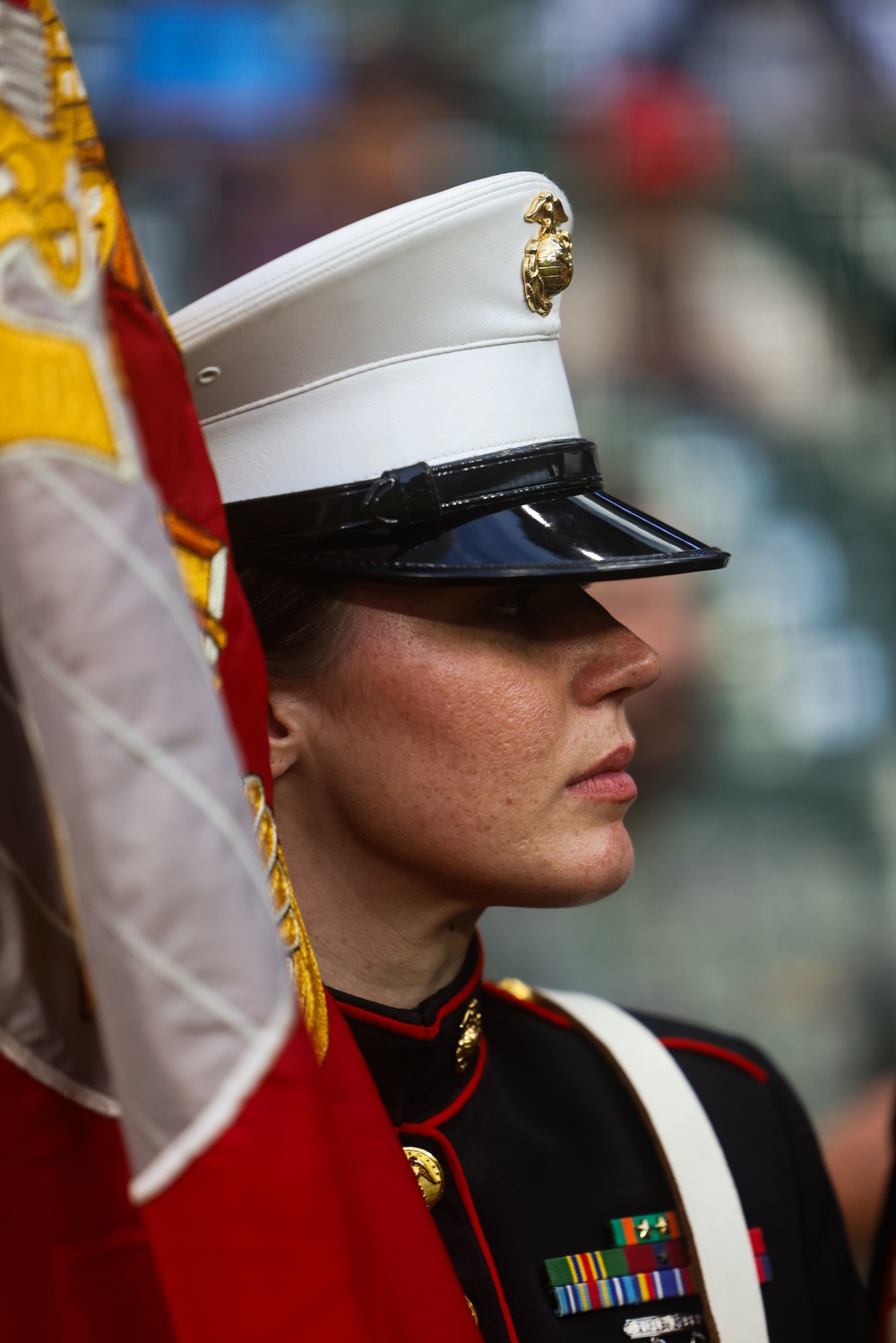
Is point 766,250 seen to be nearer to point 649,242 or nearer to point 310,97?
point 649,242

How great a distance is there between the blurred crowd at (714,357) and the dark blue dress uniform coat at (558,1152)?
70.0 inches

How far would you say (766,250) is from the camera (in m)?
3.87

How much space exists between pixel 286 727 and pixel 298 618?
109mm

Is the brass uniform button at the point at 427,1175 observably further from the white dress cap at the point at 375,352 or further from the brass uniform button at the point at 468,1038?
the white dress cap at the point at 375,352

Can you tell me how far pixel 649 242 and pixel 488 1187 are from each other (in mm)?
3017

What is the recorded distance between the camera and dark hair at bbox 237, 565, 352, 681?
1251mm

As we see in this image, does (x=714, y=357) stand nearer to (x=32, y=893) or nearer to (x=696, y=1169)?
(x=696, y=1169)

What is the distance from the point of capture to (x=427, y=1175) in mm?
1284

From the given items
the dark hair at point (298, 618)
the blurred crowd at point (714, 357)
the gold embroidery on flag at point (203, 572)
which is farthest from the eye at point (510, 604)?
the blurred crowd at point (714, 357)

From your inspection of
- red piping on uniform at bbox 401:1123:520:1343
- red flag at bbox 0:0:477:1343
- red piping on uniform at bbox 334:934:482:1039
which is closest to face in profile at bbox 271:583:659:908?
red piping on uniform at bbox 334:934:482:1039

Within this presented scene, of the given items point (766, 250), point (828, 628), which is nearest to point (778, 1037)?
point (828, 628)

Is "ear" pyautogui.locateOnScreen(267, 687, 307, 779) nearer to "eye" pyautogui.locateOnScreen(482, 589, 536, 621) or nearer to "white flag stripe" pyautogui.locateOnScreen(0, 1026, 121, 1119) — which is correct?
"eye" pyautogui.locateOnScreen(482, 589, 536, 621)

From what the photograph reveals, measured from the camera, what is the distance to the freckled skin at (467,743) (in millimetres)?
1189

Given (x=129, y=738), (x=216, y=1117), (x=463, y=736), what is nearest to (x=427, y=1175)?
(x=463, y=736)
